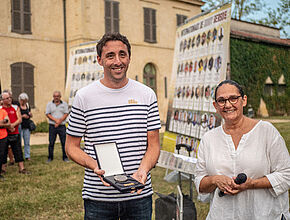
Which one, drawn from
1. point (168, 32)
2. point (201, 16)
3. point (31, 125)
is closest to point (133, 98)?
point (201, 16)

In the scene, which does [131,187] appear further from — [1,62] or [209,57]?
[1,62]

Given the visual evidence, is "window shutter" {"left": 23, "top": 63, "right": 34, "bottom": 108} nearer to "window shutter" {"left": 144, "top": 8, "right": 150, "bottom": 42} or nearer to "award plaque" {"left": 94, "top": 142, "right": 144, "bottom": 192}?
"window shutter" {"left": 144, "top": 8, "right": 150, "bottom": 42}

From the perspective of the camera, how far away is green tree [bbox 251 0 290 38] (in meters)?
3.14

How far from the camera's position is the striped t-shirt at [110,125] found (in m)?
2.06

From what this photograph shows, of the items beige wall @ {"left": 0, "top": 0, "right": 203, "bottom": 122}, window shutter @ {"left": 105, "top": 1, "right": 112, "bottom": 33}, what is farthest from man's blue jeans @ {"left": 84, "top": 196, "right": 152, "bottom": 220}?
window shutter @ {"left": 105, "top": 1, "right": 112, "bottom": 33}

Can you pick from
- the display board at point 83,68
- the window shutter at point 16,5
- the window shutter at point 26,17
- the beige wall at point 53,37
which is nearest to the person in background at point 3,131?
the display board at point 83,68

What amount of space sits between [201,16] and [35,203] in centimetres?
384

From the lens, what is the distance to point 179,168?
4.06 m

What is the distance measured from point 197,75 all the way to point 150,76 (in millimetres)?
14555

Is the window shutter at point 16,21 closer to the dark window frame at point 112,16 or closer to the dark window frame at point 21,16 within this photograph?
the dark window frame at point 21,16

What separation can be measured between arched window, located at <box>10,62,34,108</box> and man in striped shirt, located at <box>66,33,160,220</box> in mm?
14768

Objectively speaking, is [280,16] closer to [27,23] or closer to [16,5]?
[27,23]

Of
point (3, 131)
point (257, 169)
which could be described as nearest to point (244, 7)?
point (257, 169)

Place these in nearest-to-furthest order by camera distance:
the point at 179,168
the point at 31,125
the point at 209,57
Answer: the point at 179,168
the point at 209,57
the point at 31,125
